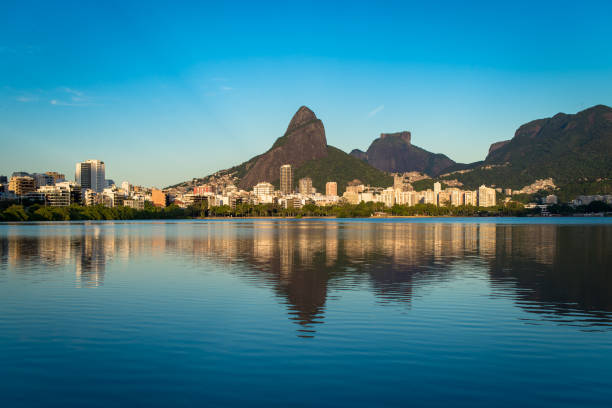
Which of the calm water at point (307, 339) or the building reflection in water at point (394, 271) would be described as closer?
the calm water at point (307, 339)

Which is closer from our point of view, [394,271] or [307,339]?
[307,339]

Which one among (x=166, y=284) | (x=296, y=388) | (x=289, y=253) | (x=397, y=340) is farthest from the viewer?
(x=289, y=253)

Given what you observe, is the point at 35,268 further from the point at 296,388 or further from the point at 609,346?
the point at 609,346

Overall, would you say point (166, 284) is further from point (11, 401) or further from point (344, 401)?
point (344, 401)

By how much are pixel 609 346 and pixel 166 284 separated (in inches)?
779

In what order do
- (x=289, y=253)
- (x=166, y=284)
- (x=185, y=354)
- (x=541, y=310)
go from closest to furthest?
(x=185, y=354) < (x=541, y=310) < (x=166, y=284) < (x=289, y=253)

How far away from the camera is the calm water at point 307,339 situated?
10.0 metres

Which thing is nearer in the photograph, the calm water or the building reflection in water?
the calm water

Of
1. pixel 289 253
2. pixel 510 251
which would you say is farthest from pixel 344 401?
pixel 510 251

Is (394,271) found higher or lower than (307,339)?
lower

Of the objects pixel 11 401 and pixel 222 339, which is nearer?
pixel 11 401

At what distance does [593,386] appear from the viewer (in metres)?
10.3

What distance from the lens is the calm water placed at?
10.0m

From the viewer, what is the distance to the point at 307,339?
13.9 metres
